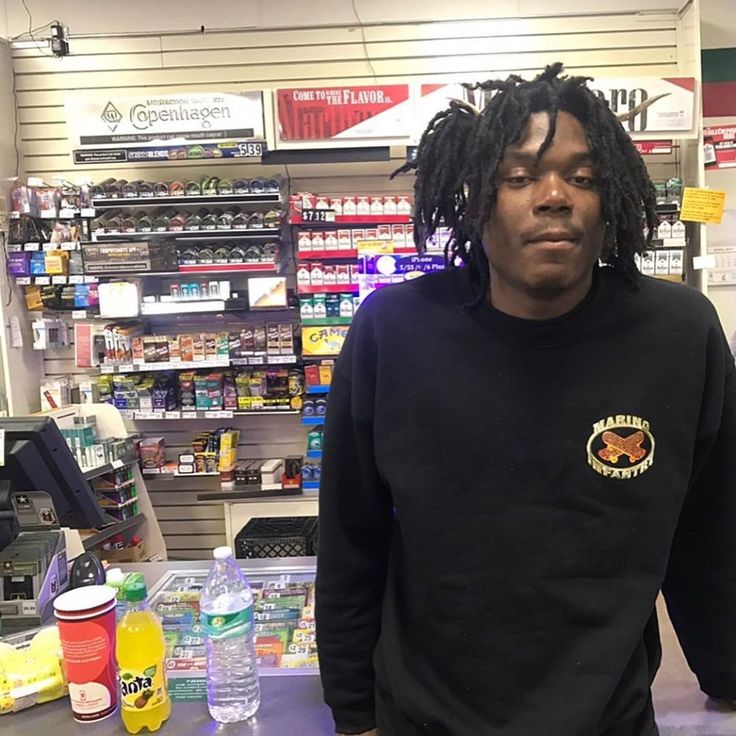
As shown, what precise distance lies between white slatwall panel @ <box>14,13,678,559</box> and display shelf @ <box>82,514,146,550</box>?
0.91m

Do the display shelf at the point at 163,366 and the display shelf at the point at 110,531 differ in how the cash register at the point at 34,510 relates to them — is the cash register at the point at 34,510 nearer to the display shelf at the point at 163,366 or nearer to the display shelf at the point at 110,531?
the display shelf at the point at 110,531

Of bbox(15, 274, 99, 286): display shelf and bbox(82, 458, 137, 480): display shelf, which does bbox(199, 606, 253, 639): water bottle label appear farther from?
bbox(15, 274, 99, 286): display shelf

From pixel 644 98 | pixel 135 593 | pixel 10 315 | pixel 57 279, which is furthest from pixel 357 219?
pixel 135 593

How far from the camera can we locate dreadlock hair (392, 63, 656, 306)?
3.58 ft

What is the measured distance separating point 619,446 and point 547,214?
14.8 inches

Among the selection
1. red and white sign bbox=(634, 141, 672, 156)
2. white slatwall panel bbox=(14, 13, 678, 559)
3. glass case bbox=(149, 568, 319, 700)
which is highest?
white slatwall panel bbox=(14, 13, 678, 559)

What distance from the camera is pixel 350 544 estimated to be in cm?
122

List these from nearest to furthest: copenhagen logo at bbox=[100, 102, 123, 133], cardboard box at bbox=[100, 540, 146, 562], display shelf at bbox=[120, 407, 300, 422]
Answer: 1. cardboard box at bbox=[100, 540, 146, 562]
2. copenhagen logo at bbox=[100, 102, 123, 133]
3. display shelf at bbox=[120, 407, 300, 422]

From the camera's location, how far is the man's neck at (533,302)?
1.12 meters

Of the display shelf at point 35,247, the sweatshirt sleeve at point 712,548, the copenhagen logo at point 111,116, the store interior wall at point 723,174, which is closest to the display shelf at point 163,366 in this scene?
the display shelf at point 35,247

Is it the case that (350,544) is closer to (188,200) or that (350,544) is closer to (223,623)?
(223,623)

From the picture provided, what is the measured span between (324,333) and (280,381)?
1.39 feet

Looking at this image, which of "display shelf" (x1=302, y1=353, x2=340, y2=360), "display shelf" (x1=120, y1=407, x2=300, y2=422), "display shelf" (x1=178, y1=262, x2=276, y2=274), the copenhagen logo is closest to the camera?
the copenhagen logo

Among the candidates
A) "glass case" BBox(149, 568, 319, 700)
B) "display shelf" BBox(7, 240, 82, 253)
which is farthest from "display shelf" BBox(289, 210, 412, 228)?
"glass case" BBox(149, 568, 319, 700)
